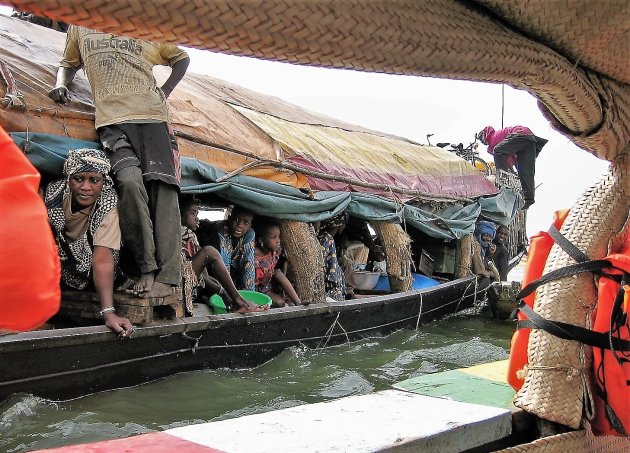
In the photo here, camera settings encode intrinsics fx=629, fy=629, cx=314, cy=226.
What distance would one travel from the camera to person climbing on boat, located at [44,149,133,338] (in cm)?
451

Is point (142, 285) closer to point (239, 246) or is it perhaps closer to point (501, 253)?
point (239, 246)

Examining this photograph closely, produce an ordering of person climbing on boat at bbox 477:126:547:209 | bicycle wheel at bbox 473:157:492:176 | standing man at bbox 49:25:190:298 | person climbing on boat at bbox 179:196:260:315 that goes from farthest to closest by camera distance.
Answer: bicycle wheel at bbox 473:157:492:176 → person climbing on boat at bbox 477:126:547:209 → person climbing on boat at bbox 179:196:260:315 → standing man at bbox 49:25:190:298

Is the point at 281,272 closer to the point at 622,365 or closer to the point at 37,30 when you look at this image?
the point at 37,30

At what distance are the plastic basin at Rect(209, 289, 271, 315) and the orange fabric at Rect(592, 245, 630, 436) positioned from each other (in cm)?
399

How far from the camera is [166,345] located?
500 cm

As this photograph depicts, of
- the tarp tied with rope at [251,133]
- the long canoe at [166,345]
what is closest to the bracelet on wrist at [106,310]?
the long canoe at [166,345]

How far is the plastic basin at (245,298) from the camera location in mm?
6011

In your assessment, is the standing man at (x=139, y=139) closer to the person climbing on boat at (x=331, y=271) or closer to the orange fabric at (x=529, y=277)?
the orange fabric at (x=529, y=277)

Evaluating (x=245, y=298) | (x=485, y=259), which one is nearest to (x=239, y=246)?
(x=245, y=298)

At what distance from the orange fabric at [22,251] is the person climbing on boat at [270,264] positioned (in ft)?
18.6

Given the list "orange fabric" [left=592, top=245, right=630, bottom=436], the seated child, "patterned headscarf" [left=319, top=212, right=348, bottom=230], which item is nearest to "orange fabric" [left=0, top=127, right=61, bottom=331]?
"orange fabric" [left=592, top=245, right=630, bottom=436]

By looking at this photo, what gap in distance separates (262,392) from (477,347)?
4.21 m

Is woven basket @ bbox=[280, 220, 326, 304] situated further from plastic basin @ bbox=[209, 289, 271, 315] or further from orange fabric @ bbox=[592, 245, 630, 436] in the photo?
orange fabric @ bbox=[592, 245, 630, 436]

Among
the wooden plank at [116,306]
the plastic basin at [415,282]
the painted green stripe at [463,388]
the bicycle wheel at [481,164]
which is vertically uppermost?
the bicycle wheel at [481,164]
